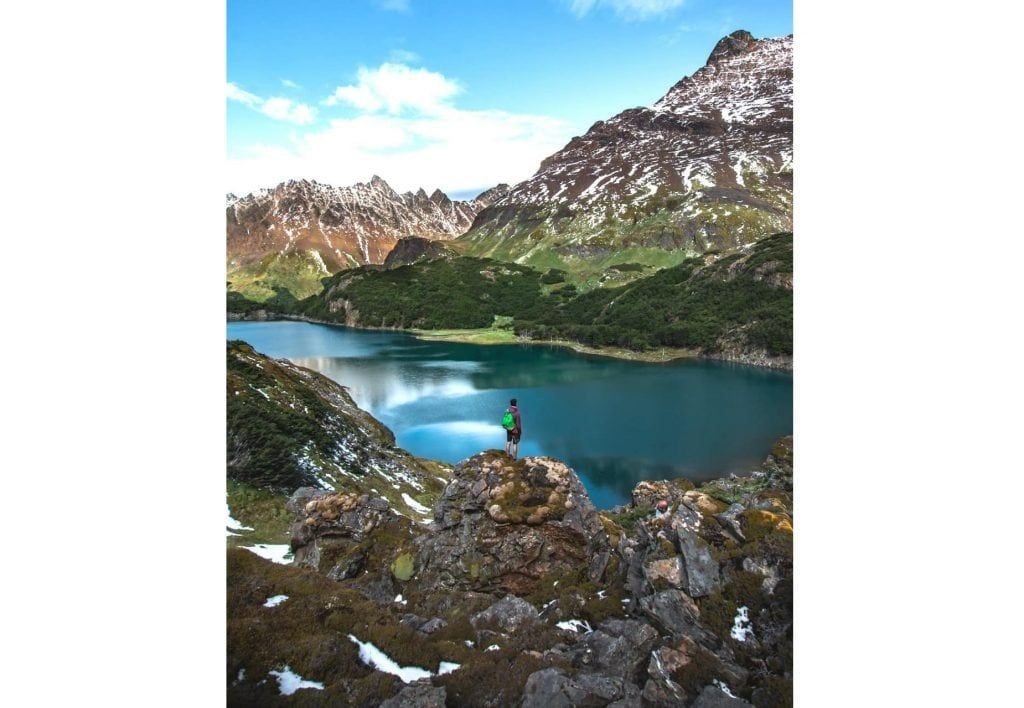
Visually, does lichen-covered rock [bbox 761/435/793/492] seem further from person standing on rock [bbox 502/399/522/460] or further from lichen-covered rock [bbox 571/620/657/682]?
lichen-covered rock [bbox 571/620/657/682]

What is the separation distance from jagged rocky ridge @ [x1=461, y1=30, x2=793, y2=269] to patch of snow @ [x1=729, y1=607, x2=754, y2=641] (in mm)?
133894

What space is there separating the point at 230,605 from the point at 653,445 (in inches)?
1405

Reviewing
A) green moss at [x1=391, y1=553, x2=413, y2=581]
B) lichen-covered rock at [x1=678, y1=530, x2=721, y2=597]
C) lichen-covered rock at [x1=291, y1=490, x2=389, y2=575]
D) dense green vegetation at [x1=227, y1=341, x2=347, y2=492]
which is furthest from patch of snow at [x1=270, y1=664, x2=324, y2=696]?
dense green vegetation at [x1=227, y1=341, x2=347, y2=492]

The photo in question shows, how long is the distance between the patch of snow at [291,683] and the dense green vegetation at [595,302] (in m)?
52.2

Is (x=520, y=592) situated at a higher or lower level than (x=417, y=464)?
higher

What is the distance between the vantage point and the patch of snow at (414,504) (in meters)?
18.2

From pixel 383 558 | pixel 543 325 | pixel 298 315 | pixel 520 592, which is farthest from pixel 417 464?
pixel 298 315

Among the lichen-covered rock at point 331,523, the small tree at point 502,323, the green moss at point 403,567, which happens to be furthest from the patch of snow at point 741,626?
the small tree at point 502,323

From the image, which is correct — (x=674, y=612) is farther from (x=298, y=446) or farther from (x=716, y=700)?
(x=298, y=446)

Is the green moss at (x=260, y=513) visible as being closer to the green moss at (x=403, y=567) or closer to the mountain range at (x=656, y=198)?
the green moss at (x=403, y=567)
